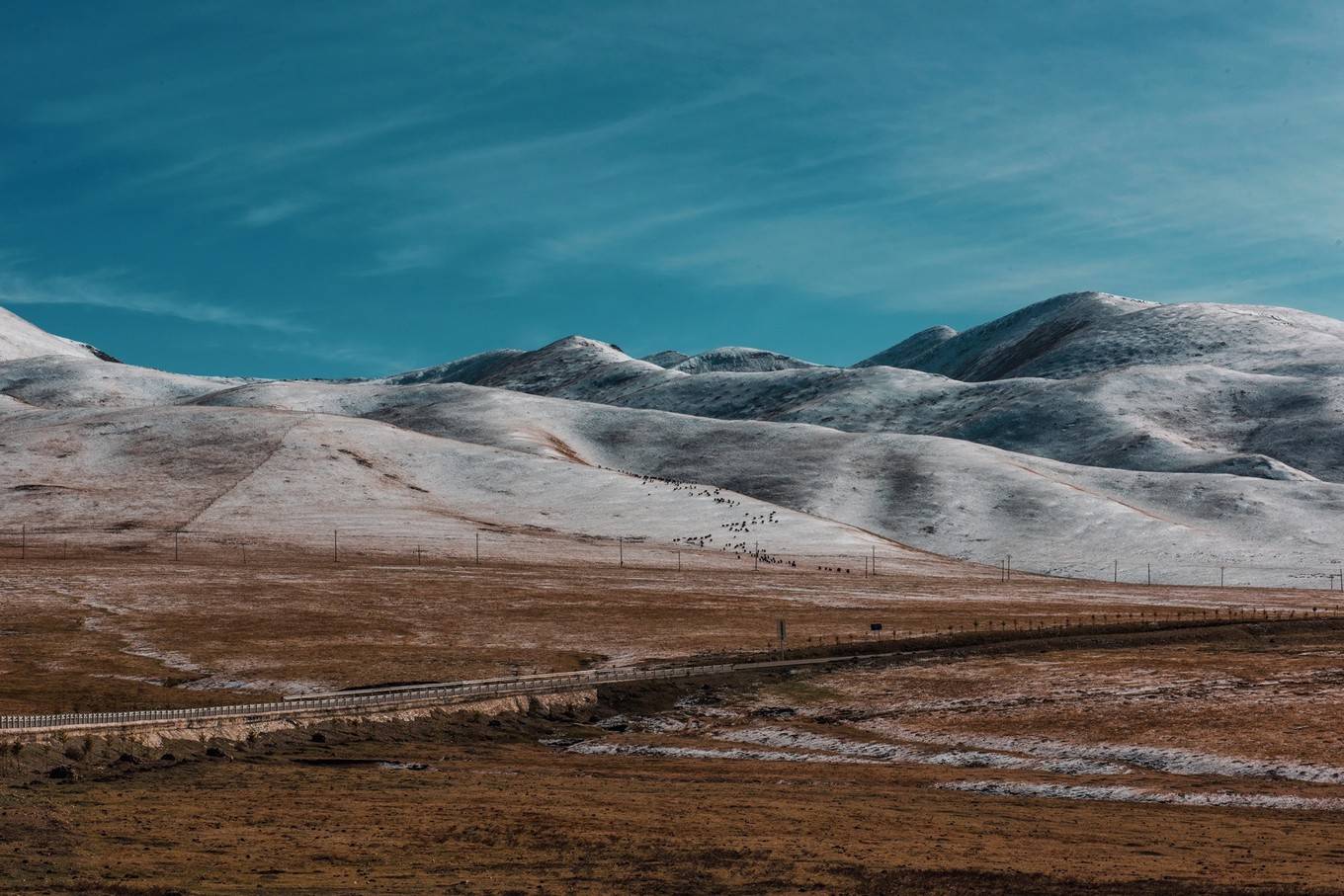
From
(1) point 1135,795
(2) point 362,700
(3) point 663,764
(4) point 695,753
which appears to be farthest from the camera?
(2) point 362,700

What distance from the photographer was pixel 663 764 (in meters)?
60.8

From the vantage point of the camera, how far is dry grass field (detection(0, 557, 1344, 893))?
3706 cm

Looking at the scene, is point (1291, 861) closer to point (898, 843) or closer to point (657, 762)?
point (898, 843)

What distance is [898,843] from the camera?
4044 centimetres

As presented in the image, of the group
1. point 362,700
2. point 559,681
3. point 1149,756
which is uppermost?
point 362,700

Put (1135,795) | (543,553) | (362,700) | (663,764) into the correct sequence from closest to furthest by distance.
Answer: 1. (1135,795)
2. (663,764)
3. (362,700)
4. (543,553)

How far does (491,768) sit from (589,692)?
2076cm

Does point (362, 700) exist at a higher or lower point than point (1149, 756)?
higher

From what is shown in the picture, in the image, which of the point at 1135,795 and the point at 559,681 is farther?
the point at 559,681

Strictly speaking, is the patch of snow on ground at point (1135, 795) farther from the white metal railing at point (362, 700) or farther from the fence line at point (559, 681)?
the white metal railing at point (362, 700)

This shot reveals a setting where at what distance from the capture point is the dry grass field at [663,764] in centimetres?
3706

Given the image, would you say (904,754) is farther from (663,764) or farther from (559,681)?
(559,681)

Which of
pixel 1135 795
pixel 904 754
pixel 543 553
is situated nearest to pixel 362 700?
pixel 904 754

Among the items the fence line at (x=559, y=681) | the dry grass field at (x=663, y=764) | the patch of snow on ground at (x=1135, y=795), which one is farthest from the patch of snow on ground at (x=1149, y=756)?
the fence line at (x=559, y=681)
